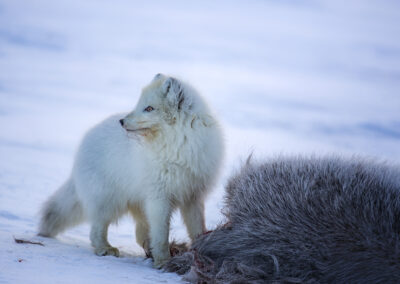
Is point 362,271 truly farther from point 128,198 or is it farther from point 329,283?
point 128,198

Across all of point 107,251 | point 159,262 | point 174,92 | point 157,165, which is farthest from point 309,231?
point 107,251

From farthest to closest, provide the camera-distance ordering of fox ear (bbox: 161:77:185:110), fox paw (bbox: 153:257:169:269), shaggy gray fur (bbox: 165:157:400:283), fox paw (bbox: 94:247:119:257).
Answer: fox paw (bbox: 94:247:119:257)
fox ear (bbox: 161:77:185:110)
fox paw (bbox: 153:257:169:269)
shaggy gray fur (bbox: 165:157:400:283)

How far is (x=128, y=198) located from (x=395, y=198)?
302cm

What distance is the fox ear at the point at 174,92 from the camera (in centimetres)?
495

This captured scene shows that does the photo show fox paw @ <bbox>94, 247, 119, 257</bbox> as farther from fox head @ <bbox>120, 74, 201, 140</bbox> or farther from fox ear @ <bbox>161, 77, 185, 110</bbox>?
fox ear @ <bbox>161, 77, 185, 110</bbox>

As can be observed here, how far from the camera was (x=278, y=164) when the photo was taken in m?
4.67

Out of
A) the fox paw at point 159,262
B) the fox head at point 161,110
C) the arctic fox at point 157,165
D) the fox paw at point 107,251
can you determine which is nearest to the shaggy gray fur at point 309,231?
the fox paw at point 159,262

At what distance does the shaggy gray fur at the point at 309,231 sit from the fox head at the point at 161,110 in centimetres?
112

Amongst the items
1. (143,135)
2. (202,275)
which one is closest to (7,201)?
(143,135)

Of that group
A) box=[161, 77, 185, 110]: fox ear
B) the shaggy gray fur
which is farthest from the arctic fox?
the shaggy gray fur

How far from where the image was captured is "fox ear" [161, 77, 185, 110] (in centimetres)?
495

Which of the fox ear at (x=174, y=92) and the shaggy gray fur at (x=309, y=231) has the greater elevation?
the fox ear at (x=174, y=92)

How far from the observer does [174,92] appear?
4949 mm

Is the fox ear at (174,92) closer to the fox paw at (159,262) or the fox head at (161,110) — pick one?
the fox head at (161,110)
